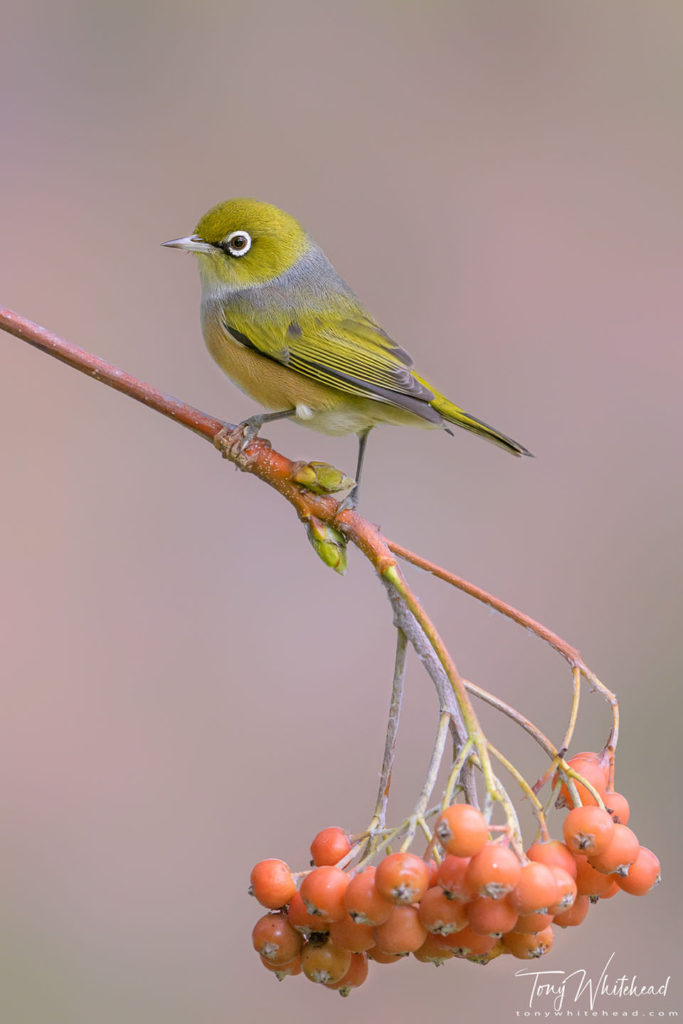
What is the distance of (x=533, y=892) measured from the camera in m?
1.03

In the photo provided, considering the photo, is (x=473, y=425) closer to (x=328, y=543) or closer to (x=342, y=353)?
(x=342, y=353)

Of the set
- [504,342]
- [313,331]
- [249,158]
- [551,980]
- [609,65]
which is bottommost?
[551,980]

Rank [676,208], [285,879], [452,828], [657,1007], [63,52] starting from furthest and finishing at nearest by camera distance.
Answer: [676,208], [63,52], [657,1007], [285,879], [452,828]

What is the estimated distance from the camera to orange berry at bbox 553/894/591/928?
115 centimetres

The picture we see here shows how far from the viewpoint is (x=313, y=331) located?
212 cm

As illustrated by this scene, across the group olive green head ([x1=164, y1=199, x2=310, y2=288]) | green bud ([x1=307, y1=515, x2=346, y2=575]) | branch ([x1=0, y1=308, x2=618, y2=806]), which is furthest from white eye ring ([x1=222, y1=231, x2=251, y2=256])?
green bud ([x1=307, y1=515, x2=346, y2=575])

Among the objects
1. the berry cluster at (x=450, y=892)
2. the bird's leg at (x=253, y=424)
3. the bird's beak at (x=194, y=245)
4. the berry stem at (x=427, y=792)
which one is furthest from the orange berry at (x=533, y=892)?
the bird's beak at (x=194, y=245)

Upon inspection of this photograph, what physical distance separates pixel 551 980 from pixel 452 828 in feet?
5.53

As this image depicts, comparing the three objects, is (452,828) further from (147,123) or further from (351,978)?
(147,123)

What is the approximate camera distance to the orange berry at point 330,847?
1174 millimetres

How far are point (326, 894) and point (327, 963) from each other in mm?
110

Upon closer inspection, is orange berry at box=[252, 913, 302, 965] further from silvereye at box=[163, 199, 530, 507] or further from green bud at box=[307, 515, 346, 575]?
silvereye at box=[163, 199, 530, 507]

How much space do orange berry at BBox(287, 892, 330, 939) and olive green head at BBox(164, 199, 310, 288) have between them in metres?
Result: 1.40

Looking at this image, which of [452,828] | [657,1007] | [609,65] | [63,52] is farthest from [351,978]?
[609,65]
